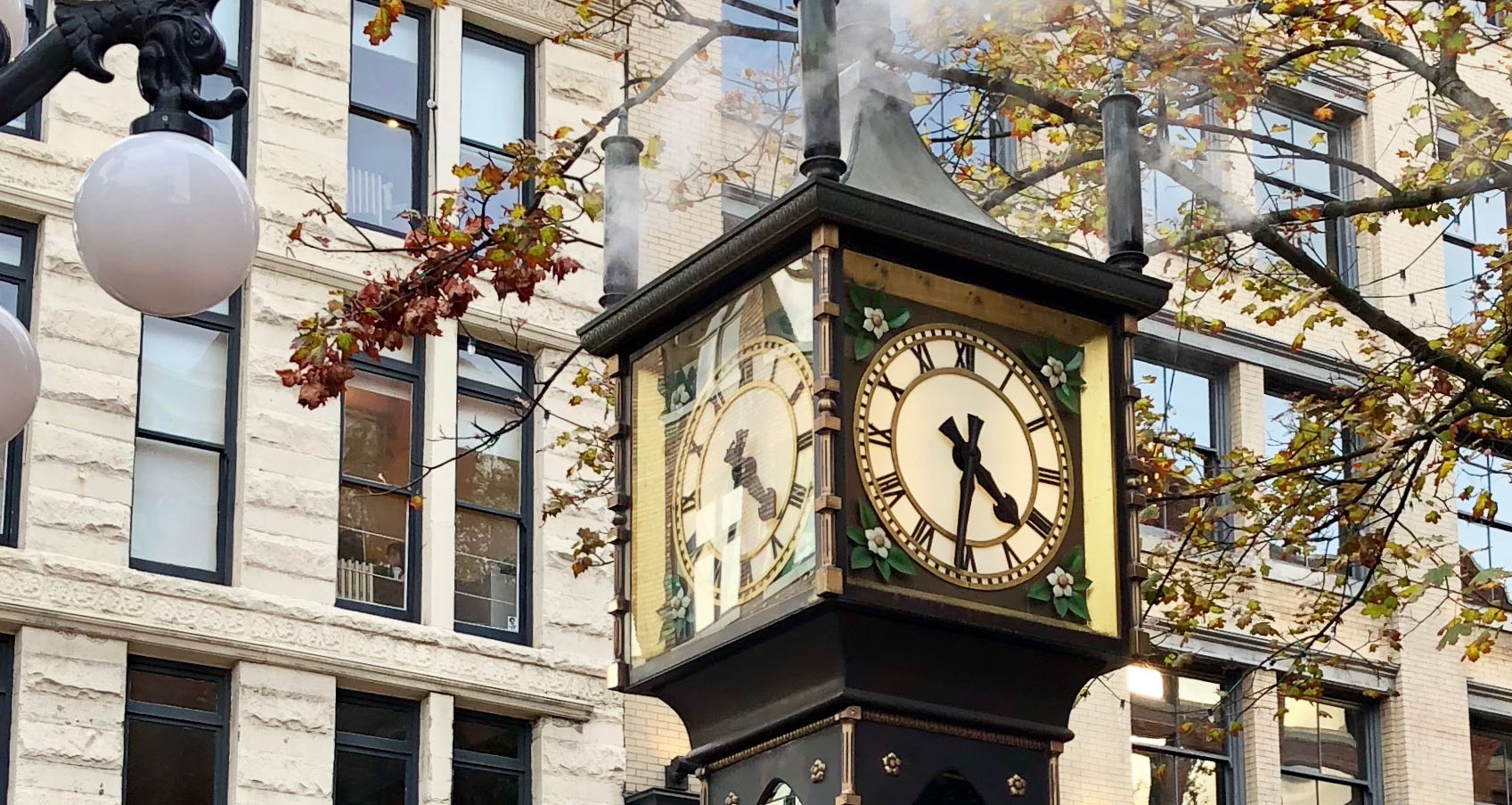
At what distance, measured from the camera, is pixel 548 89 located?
16781 mm

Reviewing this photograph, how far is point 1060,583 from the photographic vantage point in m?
5.11

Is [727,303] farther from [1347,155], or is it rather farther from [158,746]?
[1347,155]

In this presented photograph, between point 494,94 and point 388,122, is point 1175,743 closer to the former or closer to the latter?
point 494,94

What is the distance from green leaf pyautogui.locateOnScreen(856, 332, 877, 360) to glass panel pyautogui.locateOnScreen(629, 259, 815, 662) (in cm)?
10

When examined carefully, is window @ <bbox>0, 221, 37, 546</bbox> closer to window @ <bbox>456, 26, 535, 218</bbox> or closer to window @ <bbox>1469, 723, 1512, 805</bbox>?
window @ <bbox>456, 26, 535, 218</bbox>

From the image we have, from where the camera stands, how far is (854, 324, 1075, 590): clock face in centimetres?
494

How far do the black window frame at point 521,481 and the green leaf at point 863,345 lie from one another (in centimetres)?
1085

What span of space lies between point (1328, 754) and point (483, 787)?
27.6 feet

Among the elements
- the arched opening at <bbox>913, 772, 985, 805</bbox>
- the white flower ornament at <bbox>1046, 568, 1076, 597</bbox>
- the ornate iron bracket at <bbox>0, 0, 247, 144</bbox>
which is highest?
the ornate iron bracket at <bbox>0, 0, 247, 144</bbox>

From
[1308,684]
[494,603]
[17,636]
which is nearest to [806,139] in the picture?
[1308,684]

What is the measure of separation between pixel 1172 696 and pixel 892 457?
614 inches

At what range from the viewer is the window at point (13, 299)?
1388 cm

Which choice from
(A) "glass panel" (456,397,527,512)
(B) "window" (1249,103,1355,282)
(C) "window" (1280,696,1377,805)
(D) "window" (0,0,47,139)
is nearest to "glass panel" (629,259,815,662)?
(D) "window" (0,0,47,139)

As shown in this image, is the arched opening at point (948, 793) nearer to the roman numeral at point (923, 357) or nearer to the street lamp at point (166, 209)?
the roman numeral at point (923, 357)
